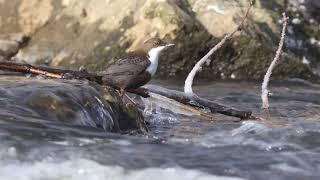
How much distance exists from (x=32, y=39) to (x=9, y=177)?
290 inches

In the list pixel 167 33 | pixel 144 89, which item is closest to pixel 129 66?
pixel 144 89

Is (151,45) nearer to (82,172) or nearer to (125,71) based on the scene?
(125,71)

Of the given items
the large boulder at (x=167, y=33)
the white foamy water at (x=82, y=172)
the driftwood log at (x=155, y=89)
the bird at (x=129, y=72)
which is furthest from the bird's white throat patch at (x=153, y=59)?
the large boulder at (x=167, y=33)

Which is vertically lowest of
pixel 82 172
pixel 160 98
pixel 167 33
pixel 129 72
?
pixel 82 172

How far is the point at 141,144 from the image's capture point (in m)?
4.10

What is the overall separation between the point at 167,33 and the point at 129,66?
4049mm

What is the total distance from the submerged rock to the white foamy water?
75 cm

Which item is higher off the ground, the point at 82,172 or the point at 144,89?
the point at 144,89

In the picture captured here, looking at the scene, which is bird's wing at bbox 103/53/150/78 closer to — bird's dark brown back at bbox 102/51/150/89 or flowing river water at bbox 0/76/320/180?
bird's dark brown back at bbox 102/51/150/89

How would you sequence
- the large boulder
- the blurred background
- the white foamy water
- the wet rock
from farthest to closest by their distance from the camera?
the wet rock, the large boulder, the blurred background, the white foamy water

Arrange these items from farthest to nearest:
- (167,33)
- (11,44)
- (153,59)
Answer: (11,44)
(167,33)
(153,59)

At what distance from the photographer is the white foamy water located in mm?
3373

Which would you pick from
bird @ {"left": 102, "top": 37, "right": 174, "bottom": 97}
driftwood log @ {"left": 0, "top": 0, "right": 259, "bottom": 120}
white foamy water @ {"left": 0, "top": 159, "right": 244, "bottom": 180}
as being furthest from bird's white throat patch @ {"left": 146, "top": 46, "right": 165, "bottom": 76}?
white foamy water @ {"left": 0, "top": 159, "right": 244, "bottom": 180}

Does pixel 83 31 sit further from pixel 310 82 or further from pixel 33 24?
pixel 310 82
